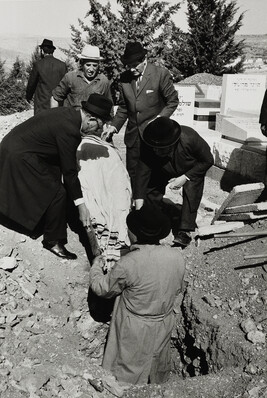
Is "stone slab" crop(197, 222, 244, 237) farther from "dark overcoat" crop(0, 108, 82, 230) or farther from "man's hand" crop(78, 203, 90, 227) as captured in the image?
"dark overcoat" crop(0, 108, 82, 230)

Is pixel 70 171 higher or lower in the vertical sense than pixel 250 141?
higher

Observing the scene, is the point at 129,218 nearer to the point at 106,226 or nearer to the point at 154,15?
the point at 106,226

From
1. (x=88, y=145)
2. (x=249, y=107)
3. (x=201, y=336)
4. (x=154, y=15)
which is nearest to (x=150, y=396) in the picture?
(x=201, y=336)

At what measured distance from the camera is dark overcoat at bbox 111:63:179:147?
5406mm

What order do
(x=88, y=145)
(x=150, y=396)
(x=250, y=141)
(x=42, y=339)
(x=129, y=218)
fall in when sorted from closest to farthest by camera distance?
(x=129, y=218) < (x=150, y=396) < (x=42, y=339) < (x=88, y=145) < (x=250, y=141)

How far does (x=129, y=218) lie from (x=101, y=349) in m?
1.79

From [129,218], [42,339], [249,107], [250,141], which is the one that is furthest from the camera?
[249,107]

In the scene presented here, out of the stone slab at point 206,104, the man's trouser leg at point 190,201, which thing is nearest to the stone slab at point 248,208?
the man's trouser leg at point 190,201

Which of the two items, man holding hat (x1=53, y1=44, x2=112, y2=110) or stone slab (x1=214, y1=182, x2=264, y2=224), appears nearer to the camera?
stone slab (x1=214, y1=182, x2=264, y2=224)

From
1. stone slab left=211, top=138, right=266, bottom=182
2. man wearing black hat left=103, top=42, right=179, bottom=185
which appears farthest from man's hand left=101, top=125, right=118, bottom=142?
stone slab left=211, top=138, right=266, bottom=182

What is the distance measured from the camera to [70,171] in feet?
13.7

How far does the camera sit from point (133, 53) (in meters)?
5.21

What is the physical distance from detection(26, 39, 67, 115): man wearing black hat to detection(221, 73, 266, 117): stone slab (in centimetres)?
299

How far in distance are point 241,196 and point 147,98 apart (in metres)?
1.46
